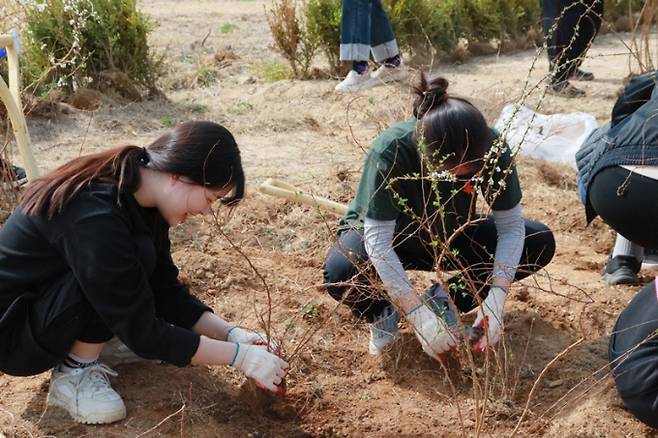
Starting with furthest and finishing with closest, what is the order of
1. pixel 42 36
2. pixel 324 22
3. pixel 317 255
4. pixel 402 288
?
pixel 324 22 < pixel 42 36 < pixel 317 255 < pixel 402 288

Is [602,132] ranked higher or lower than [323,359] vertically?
higher

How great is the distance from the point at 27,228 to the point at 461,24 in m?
5.66

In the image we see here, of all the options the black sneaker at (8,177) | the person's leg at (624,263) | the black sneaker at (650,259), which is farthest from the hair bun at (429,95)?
the black sneaker at (8,177)

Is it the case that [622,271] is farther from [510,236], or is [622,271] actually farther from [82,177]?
[82,177]

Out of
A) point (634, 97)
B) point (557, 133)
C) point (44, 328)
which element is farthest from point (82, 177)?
point (557, 133)

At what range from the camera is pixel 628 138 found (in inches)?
124

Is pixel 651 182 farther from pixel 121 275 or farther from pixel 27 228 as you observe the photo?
pixel 27 228

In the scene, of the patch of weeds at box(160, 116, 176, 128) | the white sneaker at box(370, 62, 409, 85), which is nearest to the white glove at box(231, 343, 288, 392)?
the patch of weeds at box(160, 116, 176, 128)

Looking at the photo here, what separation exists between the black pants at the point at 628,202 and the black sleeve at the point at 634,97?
0.26m

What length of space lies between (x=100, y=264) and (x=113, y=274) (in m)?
0.04

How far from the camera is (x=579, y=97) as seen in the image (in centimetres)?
610

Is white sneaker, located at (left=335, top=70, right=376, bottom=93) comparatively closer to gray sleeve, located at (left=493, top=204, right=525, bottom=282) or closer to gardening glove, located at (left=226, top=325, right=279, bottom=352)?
gray sleeve, located at (left=493, top=204, right=525, bottom=282)

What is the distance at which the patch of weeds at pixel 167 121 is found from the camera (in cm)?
555

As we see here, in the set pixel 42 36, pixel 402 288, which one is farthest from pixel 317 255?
pixel 42 36
